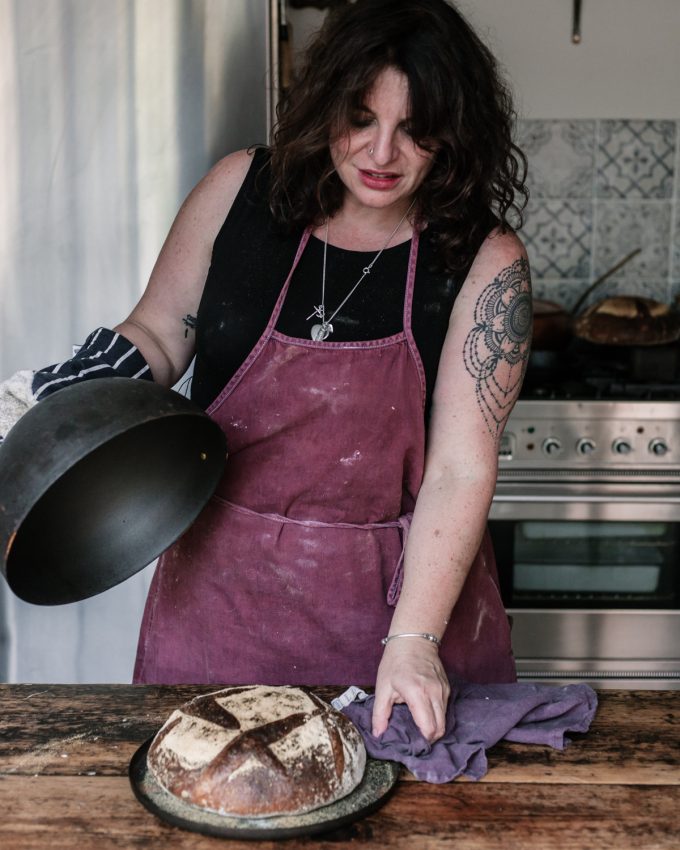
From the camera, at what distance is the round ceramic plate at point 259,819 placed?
939 mm

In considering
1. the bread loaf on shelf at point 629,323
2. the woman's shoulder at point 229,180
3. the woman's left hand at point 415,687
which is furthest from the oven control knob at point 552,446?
the woman's left hand at point 415,687

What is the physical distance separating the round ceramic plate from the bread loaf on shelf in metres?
1.93

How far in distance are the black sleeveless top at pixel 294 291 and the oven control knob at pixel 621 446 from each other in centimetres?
122

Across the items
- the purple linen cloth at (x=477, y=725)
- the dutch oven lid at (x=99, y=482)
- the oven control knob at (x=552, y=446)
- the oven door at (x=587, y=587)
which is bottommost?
the oven door at (x=587, y=587)

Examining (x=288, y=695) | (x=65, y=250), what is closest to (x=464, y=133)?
(x=288, y=695)

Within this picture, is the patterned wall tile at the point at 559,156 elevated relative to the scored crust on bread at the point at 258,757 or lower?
elevated

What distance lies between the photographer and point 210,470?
1.19m

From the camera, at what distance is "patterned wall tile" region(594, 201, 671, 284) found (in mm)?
3045

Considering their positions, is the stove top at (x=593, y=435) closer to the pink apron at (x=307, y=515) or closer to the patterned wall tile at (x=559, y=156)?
the patterned wall tile at (x=559, y=156)

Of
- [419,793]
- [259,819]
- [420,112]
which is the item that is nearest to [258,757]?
[259,819]

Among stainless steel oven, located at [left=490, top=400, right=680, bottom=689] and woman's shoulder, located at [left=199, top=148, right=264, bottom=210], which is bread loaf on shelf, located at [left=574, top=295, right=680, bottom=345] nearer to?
stainless steel oven, located at [left=490, top=400, right=680, bottom=689]

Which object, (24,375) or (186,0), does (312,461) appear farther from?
(186,0)

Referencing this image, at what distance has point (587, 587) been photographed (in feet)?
8.72

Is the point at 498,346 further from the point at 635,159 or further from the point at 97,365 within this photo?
the point at 635,159
